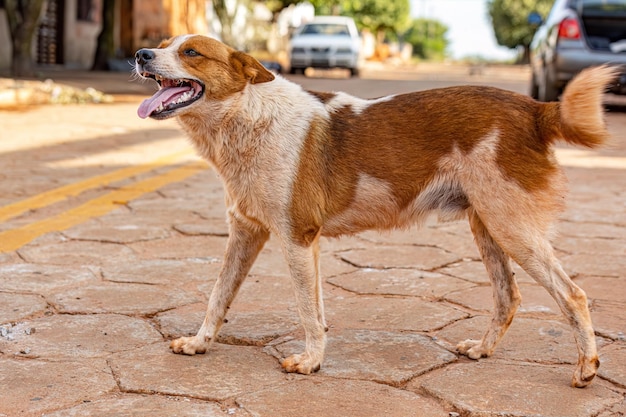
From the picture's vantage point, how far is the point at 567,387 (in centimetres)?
290

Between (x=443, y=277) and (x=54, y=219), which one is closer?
(x=443, y=277)

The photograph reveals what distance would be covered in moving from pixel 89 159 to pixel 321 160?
5131 millimetres

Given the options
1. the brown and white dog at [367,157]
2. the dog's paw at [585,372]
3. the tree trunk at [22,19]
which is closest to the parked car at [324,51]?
the tree trunk at [22,19]

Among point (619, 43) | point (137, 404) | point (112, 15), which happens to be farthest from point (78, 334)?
point (112, 15)

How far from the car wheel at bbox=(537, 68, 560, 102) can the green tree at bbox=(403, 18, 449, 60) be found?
70113 millimetres

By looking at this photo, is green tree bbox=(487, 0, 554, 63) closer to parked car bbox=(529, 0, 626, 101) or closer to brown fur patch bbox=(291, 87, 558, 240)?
parked car bbox=(529, 0, 626, 101)

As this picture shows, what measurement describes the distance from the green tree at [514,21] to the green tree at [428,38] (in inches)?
894

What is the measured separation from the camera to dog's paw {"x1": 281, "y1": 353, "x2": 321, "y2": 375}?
2980mm

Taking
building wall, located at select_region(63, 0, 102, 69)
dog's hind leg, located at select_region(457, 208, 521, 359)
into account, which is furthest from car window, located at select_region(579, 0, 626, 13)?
building wall, located at select_region(63, 0, 102, 69)

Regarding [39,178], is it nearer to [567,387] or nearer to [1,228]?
[1,228]

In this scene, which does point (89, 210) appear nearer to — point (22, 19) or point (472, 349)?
point (472, 349)

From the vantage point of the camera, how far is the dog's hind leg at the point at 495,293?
3.21 metres

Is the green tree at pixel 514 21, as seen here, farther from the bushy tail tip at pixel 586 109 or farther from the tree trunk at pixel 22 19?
the bushy tail tip at pixel 586 109

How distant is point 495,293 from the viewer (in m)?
3.32
